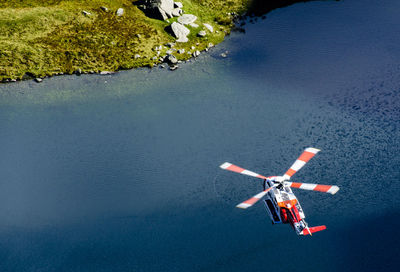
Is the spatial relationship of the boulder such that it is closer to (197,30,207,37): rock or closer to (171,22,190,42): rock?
(171,22,190,42): rock

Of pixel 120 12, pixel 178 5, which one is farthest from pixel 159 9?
pixel 120 12

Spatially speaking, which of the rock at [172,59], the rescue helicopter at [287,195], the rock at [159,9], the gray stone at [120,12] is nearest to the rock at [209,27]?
the rock at [159,9]

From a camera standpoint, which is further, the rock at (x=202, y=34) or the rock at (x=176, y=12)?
the rock at (x=176, y=12)

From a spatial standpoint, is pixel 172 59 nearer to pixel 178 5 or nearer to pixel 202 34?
pixel 202 34

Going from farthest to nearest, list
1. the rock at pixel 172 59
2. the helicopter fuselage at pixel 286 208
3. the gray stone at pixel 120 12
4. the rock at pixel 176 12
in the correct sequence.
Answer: the rock at pixel 176 12
the gray stone at pixel 120 12
the rock at pixel 172 59
the helicopter fuselage at pixel 286 208

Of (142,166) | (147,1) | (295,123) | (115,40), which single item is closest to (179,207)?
(142,166)

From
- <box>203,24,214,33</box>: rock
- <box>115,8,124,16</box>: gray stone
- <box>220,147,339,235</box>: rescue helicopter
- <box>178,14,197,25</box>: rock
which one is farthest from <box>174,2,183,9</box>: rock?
<box>220,147,339,235</box>: rescue helicopter

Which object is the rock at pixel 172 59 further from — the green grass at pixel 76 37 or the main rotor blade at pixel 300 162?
the main rotor blade at pixel 300 162

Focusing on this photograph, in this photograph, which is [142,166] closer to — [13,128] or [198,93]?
[198,93]
